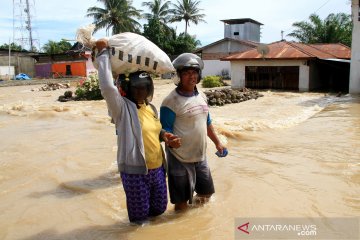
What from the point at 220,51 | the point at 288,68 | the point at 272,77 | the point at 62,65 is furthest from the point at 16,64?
the point at 288,68

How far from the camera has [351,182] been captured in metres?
4.50

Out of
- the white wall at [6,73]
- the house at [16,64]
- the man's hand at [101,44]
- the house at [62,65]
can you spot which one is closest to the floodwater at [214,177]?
the man's hand at [101,44]

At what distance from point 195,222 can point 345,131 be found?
18.8ft

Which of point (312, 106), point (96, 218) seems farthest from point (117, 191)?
point (312, 106)

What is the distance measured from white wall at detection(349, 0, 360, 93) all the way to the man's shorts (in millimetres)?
15216

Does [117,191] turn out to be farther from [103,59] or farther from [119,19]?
[119,19]

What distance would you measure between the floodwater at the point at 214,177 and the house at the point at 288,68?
10088 mm

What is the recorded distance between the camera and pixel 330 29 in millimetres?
31219

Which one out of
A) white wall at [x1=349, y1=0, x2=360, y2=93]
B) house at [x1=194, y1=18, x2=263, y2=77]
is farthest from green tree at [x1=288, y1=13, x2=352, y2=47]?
white wall at [x1=349, y1=0, x2=360, y2=93]

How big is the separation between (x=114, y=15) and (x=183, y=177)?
118 feet

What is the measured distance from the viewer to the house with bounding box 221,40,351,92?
19234mm

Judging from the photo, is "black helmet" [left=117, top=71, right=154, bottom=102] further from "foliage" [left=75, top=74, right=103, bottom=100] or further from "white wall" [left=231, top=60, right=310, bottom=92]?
"white wall" [left=231, top=60, right=310, bottom=92]

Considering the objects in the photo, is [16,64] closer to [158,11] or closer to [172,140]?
[158,11]

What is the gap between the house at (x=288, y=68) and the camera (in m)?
19.2
